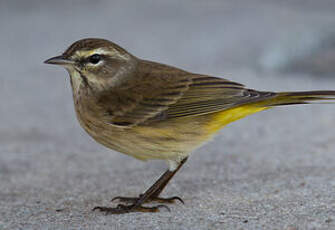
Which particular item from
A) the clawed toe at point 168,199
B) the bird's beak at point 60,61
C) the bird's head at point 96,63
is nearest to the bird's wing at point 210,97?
the bird's head at point 96,63

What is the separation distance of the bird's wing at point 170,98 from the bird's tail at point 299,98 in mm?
78

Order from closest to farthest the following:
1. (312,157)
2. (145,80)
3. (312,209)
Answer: (312,209), (145,80), (312,157)

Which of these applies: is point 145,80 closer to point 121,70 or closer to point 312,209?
point 121,70

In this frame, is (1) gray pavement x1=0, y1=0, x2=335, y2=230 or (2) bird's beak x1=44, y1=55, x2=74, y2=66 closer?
(1) gray pavement x1=0, y1=0, x2=335, y2=230

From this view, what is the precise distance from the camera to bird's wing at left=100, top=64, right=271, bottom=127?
484 cm

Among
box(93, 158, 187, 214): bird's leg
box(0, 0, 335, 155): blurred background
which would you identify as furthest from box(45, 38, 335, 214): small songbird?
box(0, 0, 335, 155): blurred background

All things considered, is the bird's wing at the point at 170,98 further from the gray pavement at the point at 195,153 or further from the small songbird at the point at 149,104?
the gray pavement at the point at 195,153

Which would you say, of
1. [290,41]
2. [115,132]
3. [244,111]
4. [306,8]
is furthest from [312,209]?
[306,8]

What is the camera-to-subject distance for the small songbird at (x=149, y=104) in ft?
15.5

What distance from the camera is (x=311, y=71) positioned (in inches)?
352

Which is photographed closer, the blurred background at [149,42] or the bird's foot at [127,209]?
the bird's foot at [127,209]

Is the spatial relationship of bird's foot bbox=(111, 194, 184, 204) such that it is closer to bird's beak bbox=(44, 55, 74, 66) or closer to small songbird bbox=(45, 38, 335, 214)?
small songbird bbox=(45, 38, 335, 214)

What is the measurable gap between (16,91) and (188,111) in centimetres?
430

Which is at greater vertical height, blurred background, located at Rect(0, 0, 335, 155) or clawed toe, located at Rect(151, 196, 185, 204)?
blurred background, located at Rect(0, 0, 335, 155)
